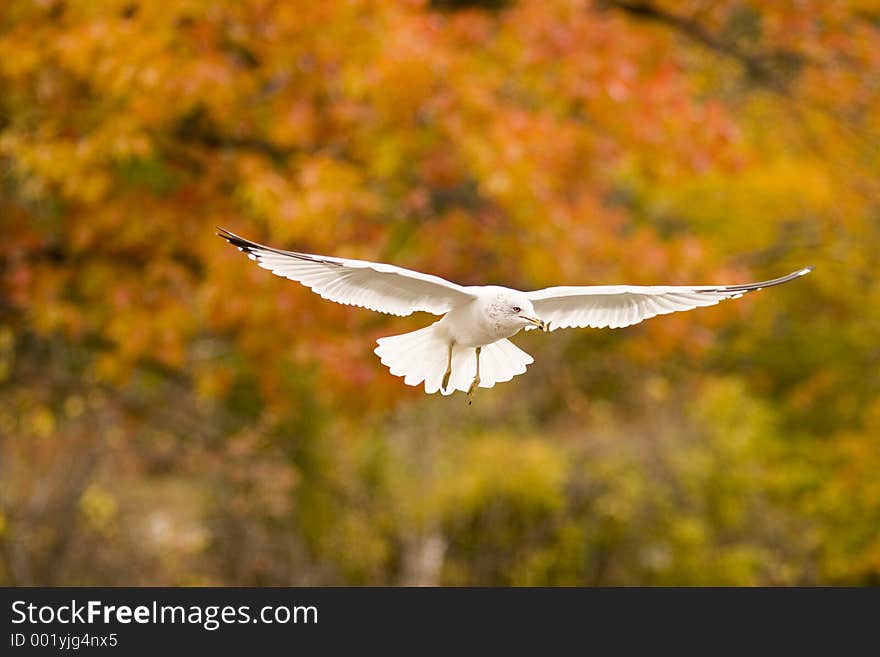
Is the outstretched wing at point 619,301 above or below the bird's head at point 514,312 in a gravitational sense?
below

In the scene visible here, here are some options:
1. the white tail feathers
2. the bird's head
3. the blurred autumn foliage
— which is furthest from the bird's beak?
the blurred autumn foliage

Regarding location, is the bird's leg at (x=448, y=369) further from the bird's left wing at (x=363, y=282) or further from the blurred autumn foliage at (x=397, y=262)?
the blurred autumn foliage at (x=397, y=262)

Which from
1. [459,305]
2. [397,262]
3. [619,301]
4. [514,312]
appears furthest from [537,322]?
[397,262]

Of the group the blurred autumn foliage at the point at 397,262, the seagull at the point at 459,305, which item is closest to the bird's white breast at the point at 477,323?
the seagull at the point at 459,305

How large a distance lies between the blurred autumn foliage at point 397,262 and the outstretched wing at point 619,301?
17.5ft

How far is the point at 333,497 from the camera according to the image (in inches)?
380

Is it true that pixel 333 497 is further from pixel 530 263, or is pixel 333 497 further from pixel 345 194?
pixel 345 194

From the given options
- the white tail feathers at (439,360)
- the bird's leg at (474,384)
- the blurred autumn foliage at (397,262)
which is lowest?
the blurred autumn foliage at (397,262)

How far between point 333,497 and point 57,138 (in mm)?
3594

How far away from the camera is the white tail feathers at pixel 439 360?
49.4 inches

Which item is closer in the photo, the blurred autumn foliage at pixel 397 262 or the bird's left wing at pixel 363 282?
the bird's left wing at pixel 363 282

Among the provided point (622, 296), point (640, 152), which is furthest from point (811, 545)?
point (622, 296)

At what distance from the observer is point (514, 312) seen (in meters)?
1.13

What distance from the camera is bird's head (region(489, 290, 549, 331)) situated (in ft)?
3.61
